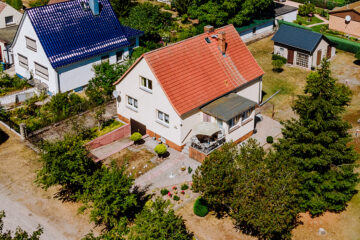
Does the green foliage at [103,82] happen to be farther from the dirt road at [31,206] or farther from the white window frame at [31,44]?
the dirt road at [31,206]

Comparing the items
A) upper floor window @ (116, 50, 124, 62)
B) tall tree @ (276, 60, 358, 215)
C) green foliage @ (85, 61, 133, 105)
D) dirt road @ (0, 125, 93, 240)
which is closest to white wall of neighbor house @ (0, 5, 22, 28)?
upper floor window @ (116, 50, 124, 62)

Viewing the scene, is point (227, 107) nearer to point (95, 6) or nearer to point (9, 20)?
point (95, 6)

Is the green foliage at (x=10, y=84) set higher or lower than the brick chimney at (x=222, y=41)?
lower

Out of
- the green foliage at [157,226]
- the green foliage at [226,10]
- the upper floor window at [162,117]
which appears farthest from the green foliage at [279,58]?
the green foliage at [157,226]

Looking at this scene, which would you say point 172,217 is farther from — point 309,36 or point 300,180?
point 309,36

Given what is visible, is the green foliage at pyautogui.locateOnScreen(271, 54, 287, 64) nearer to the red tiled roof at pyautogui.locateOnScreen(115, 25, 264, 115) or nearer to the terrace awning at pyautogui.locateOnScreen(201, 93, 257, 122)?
the red tiled roof at pyautogui.locateOnScreen(115, 25, 264, 115)

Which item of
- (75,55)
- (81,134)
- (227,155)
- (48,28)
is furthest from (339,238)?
(48,28)

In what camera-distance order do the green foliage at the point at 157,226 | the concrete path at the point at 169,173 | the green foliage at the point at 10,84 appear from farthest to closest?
the green foliage at the point at 10,84 < the concrete path at the point at 169,173 < the green foliage at the point at 157,226
